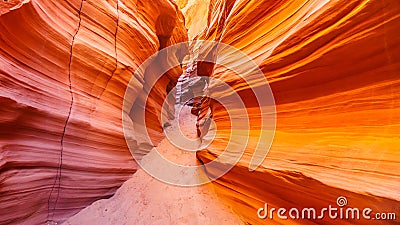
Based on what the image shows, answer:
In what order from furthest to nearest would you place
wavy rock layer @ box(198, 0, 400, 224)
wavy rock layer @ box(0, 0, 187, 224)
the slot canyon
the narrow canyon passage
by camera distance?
the narrow canyon passage
wavy rock layer @ box(0, 0, 187, 224)
the slot canyon
wavy rock layer @ box(198, 0, 400, 224)

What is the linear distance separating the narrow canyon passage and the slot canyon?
0.02m

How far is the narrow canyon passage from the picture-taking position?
10.2ft

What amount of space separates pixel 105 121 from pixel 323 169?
3577mm

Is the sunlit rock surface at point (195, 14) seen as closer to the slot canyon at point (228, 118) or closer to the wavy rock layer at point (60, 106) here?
the slot canyon at point (228, 118)

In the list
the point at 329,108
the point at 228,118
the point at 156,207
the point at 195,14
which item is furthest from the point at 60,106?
the point at 195,14

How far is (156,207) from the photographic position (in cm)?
348

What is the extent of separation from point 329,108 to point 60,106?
3641mm

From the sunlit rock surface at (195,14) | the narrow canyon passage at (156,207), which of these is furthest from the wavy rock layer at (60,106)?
the sunlit rock surface at (195,14)

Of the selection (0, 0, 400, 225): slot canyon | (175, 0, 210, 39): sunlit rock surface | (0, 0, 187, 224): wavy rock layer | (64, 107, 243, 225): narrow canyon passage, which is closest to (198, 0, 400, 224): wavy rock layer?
(0, 0, 400, 225): slot canyon

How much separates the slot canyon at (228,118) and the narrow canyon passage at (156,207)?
0.9 inches

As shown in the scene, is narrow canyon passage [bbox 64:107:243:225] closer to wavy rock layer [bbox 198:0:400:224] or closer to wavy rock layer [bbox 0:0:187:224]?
wavy rock layer [bbox 0:0:187:224]

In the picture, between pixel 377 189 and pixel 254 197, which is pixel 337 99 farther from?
pixel 254 197

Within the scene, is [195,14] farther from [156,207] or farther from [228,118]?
[156,207]

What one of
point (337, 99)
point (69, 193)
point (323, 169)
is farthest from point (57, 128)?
point (337, 99)
